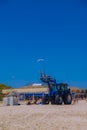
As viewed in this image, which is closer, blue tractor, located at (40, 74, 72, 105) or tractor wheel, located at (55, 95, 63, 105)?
tractor wheel, located at (55, 95, 63, 105)

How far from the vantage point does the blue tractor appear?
48006mm

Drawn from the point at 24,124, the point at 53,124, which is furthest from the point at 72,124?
the point at 24,124

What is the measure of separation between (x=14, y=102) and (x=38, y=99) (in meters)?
7.30

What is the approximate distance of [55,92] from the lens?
158ft

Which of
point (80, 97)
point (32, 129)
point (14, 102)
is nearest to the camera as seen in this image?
point (32, 129)

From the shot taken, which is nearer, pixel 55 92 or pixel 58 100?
pixel 58 100

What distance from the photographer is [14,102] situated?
46.6 metres

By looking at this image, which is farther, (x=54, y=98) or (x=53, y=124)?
(x=54, y=98)

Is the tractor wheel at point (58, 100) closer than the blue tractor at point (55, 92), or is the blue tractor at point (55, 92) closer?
the tractor wheel at point (58, 100)

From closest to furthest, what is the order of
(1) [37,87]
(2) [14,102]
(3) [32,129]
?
1. (3) [32,129]
2. (2) [14,102]
3. (1) [37,87]

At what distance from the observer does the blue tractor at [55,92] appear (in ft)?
158

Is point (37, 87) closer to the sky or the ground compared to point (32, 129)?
closer to the sky

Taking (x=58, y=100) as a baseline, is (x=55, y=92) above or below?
above

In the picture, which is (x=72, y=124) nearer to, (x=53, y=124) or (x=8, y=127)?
(x=53, y=124)
